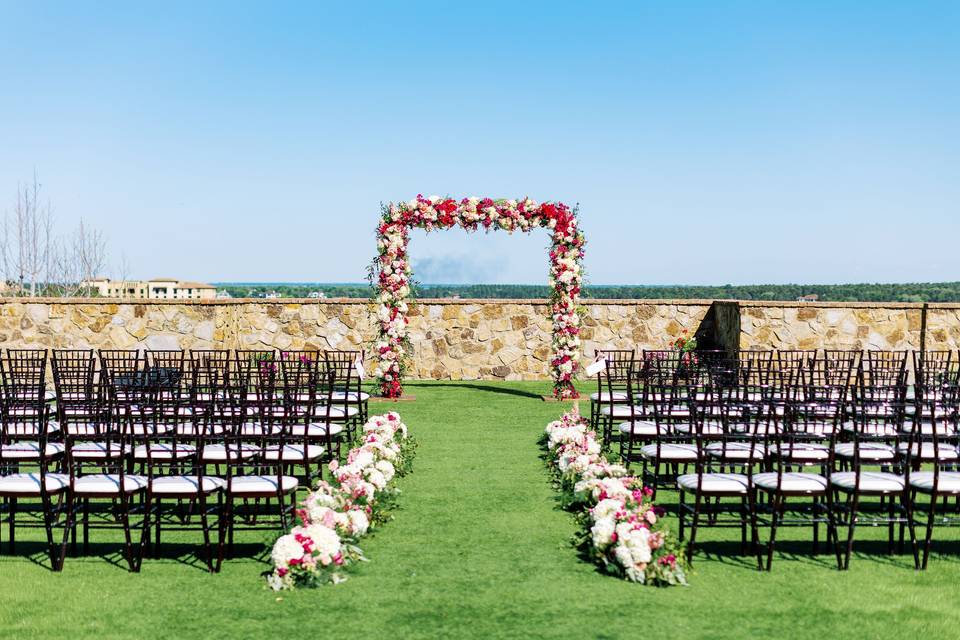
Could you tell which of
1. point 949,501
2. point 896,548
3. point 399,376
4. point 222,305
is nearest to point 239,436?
point 896,548

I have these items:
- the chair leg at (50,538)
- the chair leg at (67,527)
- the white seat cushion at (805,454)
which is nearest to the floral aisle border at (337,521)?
the chair leg at (67,527)

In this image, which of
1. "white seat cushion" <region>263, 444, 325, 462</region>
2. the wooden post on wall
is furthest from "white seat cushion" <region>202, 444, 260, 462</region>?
the wooden post on wall

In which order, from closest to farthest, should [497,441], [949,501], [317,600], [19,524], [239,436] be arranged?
[317,600]
[239,436]
[19,524]
[949,501]
[497,441]

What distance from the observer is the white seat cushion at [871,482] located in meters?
6.56

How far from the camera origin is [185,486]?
6484mm

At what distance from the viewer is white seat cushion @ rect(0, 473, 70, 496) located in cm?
649

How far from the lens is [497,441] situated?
11883 mm

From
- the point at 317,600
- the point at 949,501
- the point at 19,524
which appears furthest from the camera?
the point at 949,501

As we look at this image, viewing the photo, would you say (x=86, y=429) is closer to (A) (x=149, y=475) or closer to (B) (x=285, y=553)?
(A) (x=149, y=475)

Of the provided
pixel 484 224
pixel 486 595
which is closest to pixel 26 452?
pixel 486 595

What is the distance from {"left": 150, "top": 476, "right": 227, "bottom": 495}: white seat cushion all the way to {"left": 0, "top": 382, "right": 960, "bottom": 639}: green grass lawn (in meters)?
0.52

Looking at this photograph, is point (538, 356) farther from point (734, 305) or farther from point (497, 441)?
point (497, 441)

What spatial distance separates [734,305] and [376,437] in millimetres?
12076

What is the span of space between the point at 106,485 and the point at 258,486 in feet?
3.40
